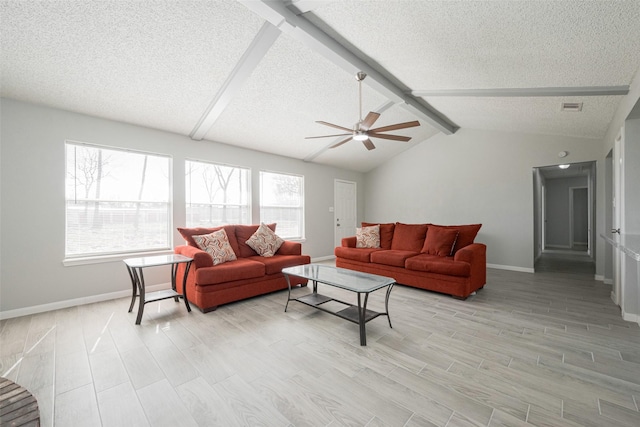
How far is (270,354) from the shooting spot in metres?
2.31

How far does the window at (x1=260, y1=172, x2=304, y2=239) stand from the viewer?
582cm

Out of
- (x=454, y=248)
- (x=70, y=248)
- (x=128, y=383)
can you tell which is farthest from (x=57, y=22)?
(x=454, y=248)

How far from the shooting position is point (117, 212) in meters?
3.97

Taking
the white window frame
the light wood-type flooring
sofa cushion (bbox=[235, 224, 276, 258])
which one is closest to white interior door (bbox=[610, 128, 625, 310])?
the light wood-type flooring

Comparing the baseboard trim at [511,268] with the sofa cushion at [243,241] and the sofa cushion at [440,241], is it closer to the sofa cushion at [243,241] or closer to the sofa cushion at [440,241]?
the sofa cushion at [440,241]

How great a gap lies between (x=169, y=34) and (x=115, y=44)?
53cm

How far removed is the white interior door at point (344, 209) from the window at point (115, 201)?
4.05 meters

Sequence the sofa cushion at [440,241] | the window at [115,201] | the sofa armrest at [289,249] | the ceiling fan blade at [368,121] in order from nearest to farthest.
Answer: the ceiling fan blade at [368,121], the window at [115,201], the sofa cushion at [440,241], the sofa armrest at [289,249]

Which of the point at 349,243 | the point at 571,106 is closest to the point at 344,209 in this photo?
the point at 349,243

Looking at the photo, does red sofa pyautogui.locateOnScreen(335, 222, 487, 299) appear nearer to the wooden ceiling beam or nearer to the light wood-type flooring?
the light wood-type flooring

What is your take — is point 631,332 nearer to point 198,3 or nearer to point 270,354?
point 270,354

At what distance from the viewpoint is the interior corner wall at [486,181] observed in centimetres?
529

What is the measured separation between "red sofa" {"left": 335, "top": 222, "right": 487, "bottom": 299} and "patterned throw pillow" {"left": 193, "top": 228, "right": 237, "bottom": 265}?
218cm

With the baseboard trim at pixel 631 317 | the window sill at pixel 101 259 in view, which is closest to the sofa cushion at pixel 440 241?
the baseboard trim at pixel 631 317
